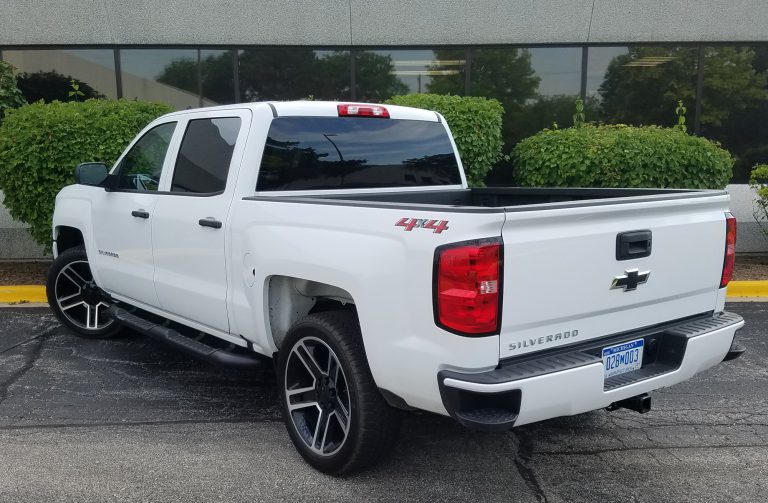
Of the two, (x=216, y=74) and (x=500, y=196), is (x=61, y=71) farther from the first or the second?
(x=500, y=196)

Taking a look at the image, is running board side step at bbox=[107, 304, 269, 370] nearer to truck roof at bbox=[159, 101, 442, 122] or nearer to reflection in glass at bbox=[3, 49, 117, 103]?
truck roof at bbox=[159, 101, 442, 122]

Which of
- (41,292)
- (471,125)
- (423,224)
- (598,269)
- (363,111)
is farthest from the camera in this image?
(471,125)

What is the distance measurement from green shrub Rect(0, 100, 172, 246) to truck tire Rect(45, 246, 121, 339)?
2.17 metres

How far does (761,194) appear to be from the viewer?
29.2 feet

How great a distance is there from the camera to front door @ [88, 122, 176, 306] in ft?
16.0

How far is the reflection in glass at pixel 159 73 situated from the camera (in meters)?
9.98

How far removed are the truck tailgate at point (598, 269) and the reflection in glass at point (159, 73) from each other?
26.8ft

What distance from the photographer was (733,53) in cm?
1020

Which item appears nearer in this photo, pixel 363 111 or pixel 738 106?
pixel 363 111

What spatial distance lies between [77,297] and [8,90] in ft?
14.4

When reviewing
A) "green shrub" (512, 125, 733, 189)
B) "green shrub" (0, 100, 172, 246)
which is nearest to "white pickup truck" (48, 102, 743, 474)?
"green shrub" (0, 100, 172, 246)

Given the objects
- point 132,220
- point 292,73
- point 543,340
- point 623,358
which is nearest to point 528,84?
point 292,73

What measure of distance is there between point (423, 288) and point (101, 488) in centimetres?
199

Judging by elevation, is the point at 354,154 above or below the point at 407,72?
below
